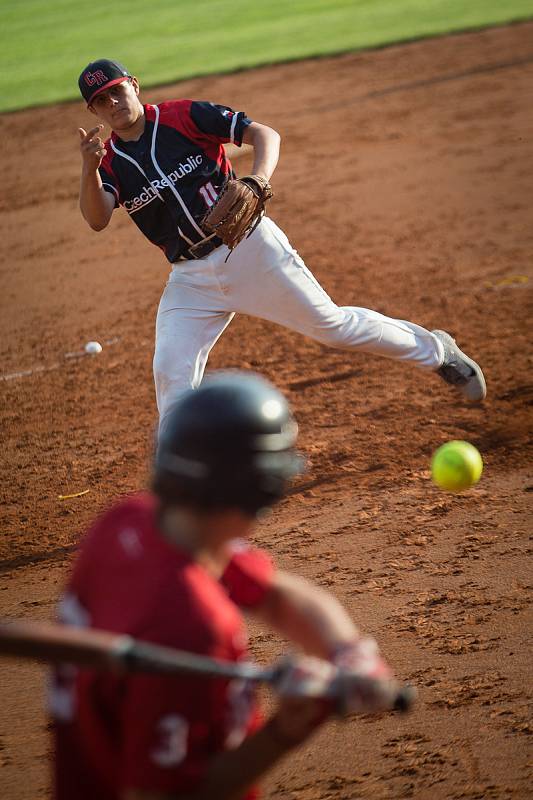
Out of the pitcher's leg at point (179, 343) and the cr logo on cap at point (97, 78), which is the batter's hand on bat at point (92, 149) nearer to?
the cr logo on cap at point (97, 78)

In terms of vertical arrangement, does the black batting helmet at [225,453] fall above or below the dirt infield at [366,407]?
above

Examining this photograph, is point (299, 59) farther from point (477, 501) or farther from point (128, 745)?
point (128, 745)

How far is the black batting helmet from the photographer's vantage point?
6.09 ft

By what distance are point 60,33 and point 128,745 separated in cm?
2108

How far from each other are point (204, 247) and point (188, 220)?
0.16 m

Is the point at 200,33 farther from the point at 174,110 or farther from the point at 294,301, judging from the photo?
the point at 294,301

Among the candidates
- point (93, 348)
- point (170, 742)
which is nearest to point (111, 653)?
point (170, 742)

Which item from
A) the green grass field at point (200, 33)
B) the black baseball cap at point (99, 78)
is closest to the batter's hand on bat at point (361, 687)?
the black baseball cap at point (99, 78)

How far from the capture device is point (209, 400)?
1911 mm

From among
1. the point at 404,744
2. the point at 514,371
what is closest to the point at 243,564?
the point at 404,744

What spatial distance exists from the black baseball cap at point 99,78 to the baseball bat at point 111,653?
3665 mm

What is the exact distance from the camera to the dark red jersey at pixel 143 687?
1722 millimetres

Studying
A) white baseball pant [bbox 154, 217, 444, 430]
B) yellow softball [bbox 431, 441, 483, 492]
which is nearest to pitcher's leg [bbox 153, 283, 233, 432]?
white baseball pant [bbox 154, 217, 444, 430]

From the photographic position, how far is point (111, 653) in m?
1.71
